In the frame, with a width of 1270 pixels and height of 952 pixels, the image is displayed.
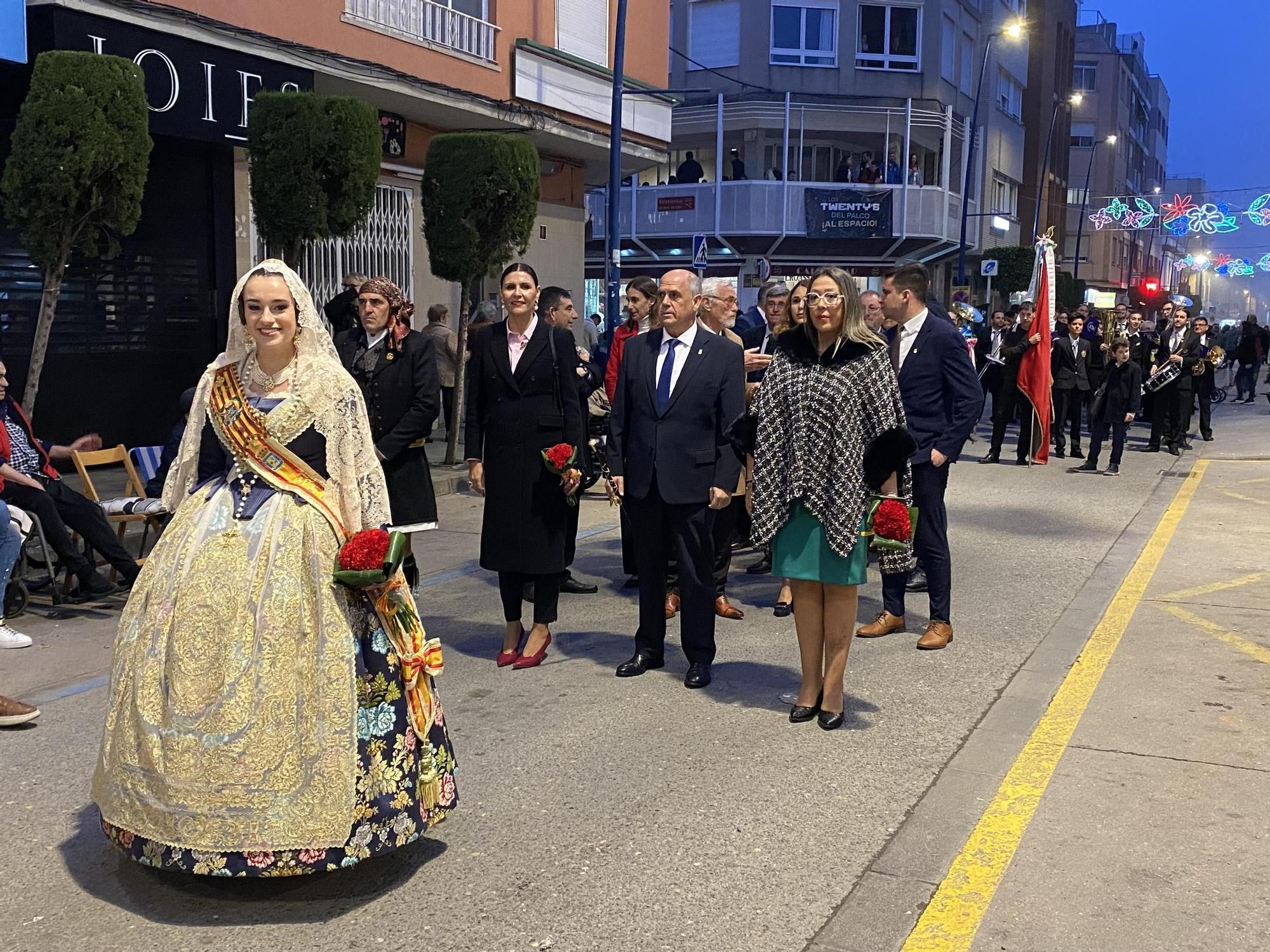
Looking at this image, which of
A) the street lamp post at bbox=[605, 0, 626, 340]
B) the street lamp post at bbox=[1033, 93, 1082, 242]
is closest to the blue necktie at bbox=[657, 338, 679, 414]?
the street lamp post at bbox=[605, 0, 626, 340]

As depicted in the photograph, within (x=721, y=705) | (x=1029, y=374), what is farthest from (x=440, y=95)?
(x=721, y=705)

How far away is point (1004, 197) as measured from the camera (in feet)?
170

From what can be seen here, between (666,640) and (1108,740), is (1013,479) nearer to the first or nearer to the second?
(666,640)

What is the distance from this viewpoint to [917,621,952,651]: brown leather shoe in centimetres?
674

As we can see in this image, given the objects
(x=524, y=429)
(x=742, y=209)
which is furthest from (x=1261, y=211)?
(x=524, y=429)

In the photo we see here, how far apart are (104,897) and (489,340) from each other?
126 inches

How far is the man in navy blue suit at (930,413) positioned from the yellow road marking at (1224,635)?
58.4 inches

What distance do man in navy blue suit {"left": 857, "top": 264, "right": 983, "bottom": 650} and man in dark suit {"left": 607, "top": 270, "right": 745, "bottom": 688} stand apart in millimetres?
1413

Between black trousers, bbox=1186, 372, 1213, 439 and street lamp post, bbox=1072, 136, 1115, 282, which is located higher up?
street lamp post, bbox=1072, 136, 1115, 282

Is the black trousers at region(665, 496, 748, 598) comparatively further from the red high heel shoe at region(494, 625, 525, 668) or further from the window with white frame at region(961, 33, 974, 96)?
the window with white frame at region(961, 33, 974, 96)

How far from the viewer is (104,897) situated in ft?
12.3

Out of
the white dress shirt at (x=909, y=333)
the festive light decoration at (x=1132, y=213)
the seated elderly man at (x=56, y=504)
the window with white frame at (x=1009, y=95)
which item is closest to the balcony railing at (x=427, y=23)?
the seated elderly man at (x=56, y=504)

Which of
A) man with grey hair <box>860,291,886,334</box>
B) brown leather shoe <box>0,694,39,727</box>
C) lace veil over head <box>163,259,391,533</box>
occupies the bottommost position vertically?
brown leather shoe <box>0,694,39,727</box>

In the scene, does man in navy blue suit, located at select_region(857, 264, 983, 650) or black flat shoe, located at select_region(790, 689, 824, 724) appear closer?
black flat shoe, located at select_region(790, 689, 824, 724)
